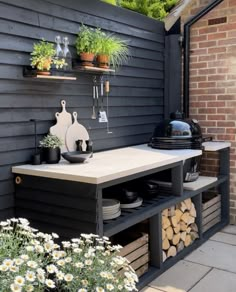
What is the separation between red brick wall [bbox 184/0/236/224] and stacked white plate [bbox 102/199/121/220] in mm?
1888

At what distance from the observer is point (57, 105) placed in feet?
9.91

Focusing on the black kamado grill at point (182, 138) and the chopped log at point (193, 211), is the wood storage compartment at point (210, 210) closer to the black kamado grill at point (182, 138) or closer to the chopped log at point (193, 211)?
the chopped log at point (193, 211)

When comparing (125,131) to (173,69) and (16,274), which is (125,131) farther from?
(16,274)

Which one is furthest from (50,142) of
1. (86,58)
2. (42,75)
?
(86,58)

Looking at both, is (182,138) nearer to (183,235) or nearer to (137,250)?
(183,235)

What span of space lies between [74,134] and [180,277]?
1.46m

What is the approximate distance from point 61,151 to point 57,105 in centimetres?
38

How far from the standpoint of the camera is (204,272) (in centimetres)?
298

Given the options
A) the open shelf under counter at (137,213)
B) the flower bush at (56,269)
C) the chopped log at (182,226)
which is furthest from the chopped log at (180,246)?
the flower bush at (56,269)

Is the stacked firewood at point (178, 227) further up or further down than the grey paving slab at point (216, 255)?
further up

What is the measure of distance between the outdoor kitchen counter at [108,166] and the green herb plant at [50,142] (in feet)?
0.48

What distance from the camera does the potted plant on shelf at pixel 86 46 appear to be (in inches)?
120

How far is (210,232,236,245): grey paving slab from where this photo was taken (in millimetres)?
3662

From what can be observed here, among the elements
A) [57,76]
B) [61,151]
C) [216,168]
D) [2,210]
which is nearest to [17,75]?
[57,76]
